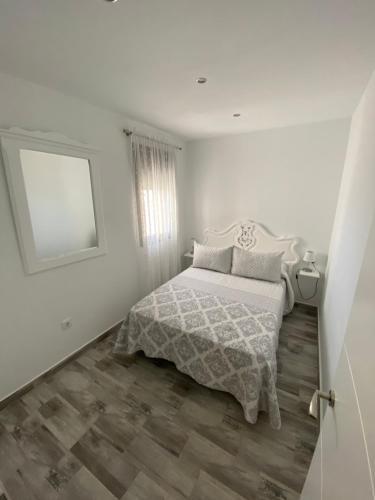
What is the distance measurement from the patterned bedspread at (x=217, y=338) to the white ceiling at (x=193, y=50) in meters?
1.87

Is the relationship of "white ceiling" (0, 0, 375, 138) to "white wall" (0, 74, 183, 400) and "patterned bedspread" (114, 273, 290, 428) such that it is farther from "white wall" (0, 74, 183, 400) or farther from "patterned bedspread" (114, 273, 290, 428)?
"patterned bedspread" (114, 273, 290, 428)

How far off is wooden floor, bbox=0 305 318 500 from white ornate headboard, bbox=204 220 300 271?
57.4 inches

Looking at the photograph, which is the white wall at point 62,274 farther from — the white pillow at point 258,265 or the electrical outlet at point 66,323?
the white pillow at point 258,265

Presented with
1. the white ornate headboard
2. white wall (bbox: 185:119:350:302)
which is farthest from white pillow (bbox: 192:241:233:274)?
white wall (bbox: 185:119:350:302)

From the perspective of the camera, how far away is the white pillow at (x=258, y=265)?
2562mm

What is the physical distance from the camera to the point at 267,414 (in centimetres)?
153

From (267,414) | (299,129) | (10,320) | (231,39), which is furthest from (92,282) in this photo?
(299,129)

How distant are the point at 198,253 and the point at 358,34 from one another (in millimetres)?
2363

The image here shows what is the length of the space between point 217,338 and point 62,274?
1.49m

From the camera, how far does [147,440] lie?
1.38 m

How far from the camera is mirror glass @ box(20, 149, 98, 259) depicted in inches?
65.7

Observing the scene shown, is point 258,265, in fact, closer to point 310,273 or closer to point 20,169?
point 310,273

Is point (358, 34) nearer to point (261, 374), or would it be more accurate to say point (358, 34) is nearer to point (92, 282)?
point (261, 374)

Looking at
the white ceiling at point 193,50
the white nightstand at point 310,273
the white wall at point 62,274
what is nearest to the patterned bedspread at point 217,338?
the white wall at point 62,274
